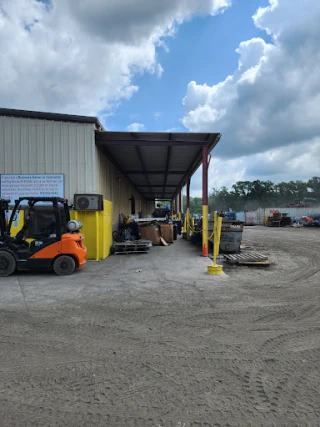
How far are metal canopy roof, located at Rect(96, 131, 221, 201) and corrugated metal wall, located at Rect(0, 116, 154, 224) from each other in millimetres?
798

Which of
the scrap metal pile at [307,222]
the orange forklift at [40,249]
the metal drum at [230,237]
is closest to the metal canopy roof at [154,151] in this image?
the metal drum at [230,237]

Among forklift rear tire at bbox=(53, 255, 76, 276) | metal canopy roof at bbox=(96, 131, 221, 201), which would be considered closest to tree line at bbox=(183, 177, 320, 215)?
metal canopy roof at bbox=(96, 131, 221, 201)

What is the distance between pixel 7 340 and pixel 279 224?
41134mm

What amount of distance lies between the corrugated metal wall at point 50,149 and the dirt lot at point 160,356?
5495mm

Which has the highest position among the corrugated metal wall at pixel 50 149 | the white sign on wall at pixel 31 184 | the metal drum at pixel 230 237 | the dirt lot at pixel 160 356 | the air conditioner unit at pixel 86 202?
the corrugated metal wall at pixel 50 149

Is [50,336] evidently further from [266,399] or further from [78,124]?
[78,124]

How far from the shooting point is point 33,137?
38.0ft

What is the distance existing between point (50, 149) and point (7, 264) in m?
4.90

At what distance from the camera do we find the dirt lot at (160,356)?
2.61 metres

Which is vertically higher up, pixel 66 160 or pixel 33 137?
pixel 33 137

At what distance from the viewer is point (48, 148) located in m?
11.6

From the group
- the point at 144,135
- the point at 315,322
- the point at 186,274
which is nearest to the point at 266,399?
the point at 315,322

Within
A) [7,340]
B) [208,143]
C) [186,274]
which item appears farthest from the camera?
[208,143]

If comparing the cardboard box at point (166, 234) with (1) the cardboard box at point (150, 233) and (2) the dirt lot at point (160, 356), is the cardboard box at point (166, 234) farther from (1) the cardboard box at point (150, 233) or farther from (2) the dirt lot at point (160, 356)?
(2) the dirt lot at point (160, 356)
